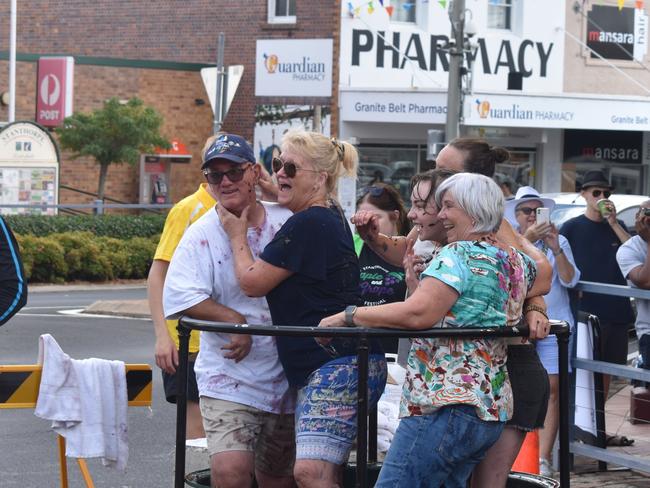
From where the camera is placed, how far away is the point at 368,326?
4.09 metres

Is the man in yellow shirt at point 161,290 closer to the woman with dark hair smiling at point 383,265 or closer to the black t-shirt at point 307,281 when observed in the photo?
the woman with dark hair smiling at point 383,265

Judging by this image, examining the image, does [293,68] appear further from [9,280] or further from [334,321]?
[334,321]

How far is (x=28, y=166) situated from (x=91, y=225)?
2275 mm

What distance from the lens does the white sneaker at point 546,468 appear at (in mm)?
7230

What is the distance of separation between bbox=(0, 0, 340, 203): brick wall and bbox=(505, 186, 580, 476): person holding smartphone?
21.7 meters

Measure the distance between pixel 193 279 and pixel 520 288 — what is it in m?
1.24

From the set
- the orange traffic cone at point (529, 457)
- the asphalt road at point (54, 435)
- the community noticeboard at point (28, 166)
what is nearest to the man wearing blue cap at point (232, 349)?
the asphalt road at point (54, 435)

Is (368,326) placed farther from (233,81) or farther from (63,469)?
(233,81)

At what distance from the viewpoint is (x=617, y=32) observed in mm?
31203

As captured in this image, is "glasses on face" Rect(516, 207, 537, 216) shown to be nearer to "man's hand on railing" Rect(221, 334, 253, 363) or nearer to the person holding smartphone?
the person holding smartphone

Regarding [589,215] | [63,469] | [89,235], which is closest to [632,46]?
[89,235]

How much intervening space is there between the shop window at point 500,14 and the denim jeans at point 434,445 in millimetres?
27129

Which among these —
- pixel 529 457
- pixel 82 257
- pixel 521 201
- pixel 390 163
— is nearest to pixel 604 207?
pixel 521 201

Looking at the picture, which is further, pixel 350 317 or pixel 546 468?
pixel 546 468
